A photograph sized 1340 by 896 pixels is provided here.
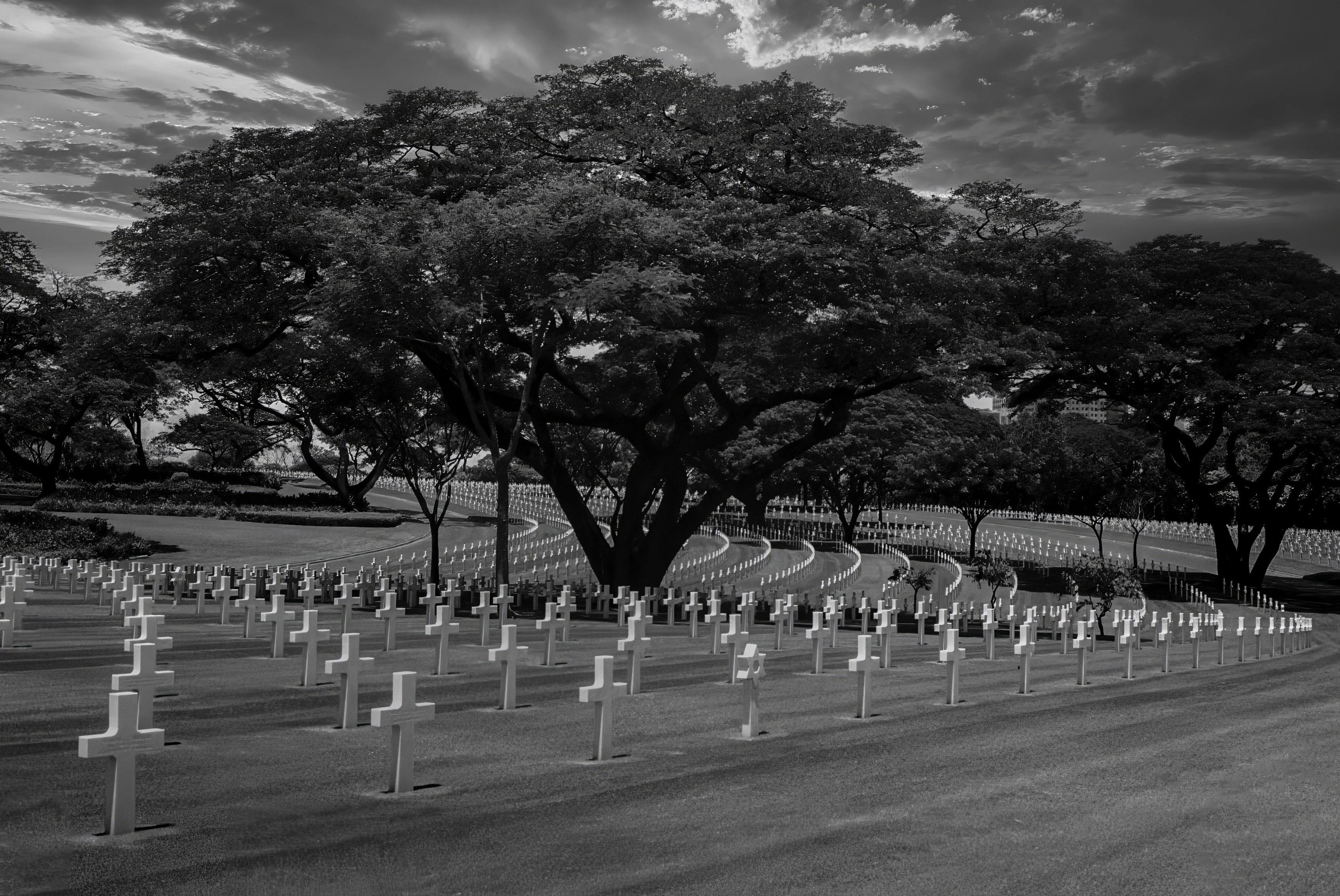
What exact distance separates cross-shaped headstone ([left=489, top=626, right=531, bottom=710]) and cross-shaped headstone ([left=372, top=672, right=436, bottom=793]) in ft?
9.48

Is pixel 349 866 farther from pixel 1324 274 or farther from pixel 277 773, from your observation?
pixel 1324 274

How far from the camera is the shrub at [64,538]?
33.6 metres

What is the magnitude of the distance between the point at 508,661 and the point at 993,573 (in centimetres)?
2600

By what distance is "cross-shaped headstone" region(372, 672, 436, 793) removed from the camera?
7789mm

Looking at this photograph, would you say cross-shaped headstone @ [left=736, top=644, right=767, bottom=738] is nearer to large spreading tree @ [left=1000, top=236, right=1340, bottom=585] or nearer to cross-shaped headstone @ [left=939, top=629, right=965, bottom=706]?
cross-shaped headstone @ [left=939, top=629, right=965, bottom=706]

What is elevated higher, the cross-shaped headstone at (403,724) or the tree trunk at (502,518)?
the tree trunk at (502,518)

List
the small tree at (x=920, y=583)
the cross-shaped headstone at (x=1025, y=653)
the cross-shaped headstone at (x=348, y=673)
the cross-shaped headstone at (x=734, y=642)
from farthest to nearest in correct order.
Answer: the small tree at (x=920, y=583) < the cross-shaped headstone at (x=1025, y=653) < the cross-shaped headstone at (x=734, y=642) < the cross-shaped headstone at (x=348, y=673)

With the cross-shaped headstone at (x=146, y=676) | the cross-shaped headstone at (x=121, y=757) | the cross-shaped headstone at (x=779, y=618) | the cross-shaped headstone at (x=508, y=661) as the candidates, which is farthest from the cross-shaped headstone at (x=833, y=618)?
the cross-shaped headstone at (x=121, y=757)

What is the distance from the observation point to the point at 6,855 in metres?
6.35

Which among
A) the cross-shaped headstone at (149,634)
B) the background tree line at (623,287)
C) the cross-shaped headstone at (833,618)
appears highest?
the background tree line at (623,287)

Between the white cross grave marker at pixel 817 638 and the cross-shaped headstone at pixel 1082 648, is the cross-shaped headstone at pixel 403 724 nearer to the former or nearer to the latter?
the white cross grave marker at pixel 817 638

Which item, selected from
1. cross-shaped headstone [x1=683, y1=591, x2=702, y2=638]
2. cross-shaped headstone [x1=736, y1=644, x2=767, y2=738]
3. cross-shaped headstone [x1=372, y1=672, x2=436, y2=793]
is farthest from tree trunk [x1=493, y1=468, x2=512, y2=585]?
cross-shaped headstone [x1=372, y1=672, x2=436, y2=793]

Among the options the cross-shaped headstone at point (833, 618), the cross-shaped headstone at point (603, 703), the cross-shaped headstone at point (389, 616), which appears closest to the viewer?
the cross-shaped headstone at point (603, 703)

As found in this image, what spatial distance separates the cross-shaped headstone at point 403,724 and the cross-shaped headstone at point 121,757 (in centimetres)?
148
